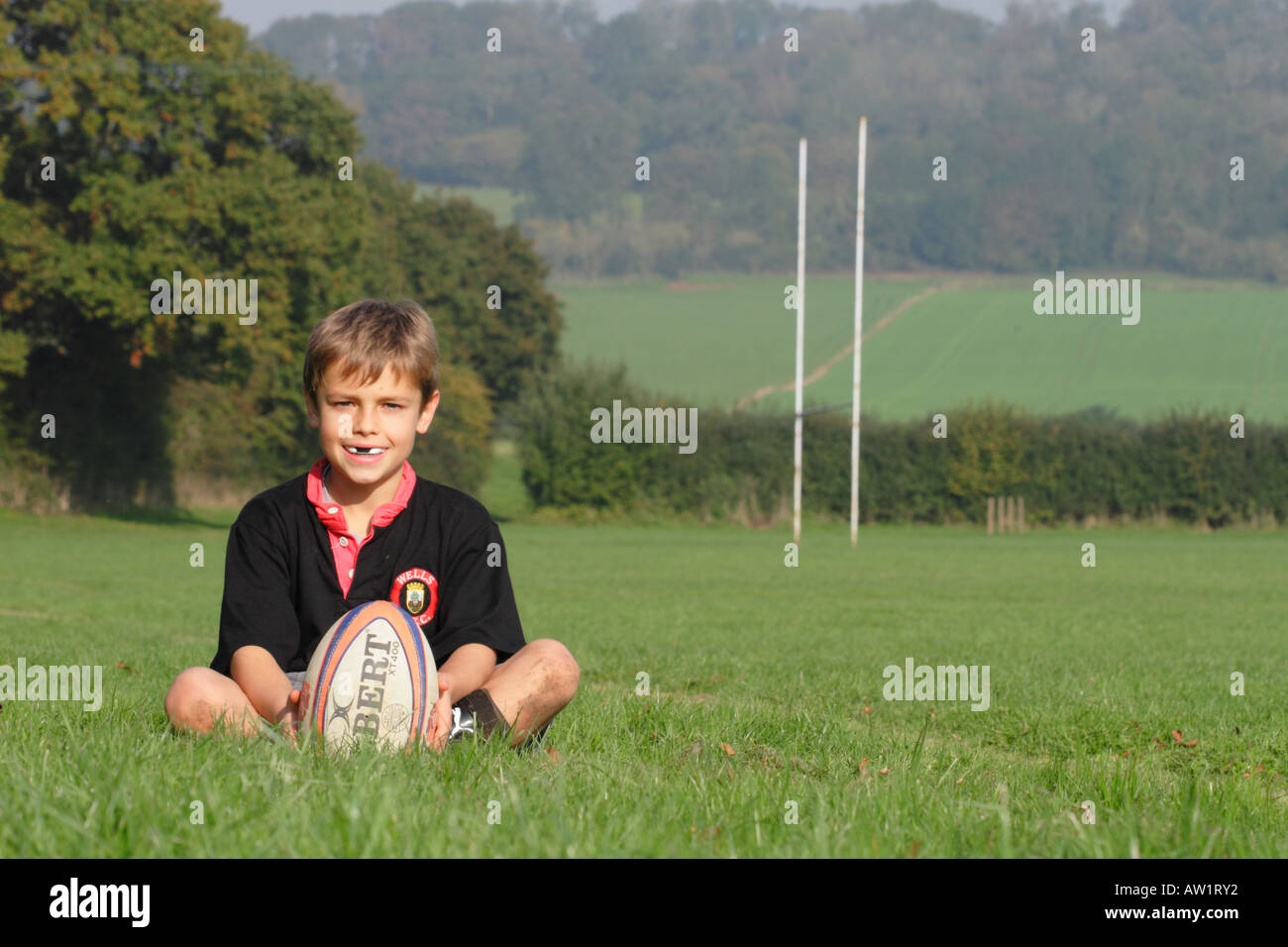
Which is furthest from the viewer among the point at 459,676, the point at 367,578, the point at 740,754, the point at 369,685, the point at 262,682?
the point at 740,754

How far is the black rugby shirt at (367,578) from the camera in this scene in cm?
468

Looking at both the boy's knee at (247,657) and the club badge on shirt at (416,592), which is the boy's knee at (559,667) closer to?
the club badge on shirt at (416,592)

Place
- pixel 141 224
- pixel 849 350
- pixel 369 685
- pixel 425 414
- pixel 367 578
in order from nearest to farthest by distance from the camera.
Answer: pixel 369 685 < pixel 367 578 < pixel 425 414 < pixel 141 224 < pixel 849 350

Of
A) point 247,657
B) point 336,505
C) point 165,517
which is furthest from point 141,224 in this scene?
point 247,657

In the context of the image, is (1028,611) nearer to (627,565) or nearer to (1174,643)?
(1174,643)

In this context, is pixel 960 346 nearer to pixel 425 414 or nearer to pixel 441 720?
pixel 425 414

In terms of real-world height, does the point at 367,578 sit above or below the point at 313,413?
Result: below

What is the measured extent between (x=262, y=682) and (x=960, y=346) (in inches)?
3616

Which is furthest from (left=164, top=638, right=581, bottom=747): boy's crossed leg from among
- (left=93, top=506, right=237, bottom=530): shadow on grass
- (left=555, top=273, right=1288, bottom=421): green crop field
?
(left=555, top=273, right=1288, bottom=421): green crop field

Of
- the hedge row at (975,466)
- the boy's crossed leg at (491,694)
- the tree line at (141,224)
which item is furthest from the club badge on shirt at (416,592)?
the hedge row at (975,466)

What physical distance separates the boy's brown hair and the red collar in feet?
0.98

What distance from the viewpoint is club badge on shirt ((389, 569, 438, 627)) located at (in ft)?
15.8

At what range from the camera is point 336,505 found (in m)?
4.80

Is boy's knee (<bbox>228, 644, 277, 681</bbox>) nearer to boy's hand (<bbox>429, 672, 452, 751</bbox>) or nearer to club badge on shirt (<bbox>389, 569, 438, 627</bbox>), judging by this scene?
club badge on shirt (<bbox>389, 569, 438, 627</bbox>)
